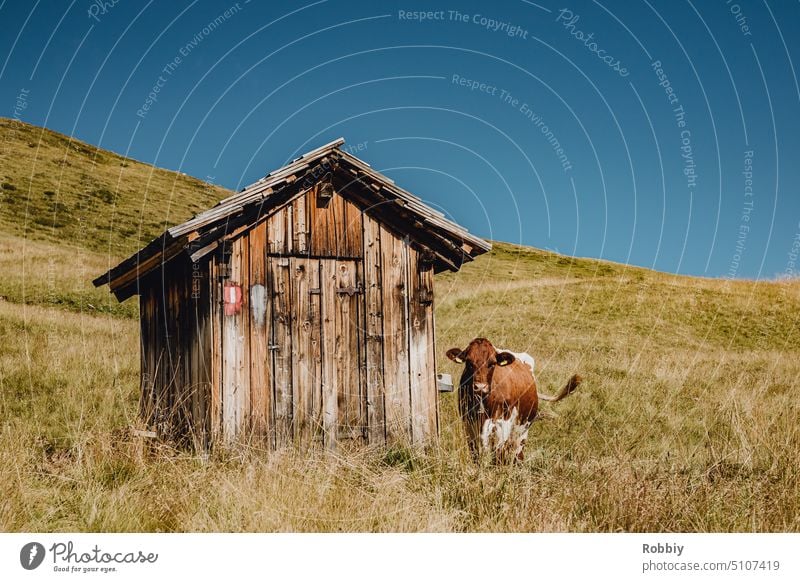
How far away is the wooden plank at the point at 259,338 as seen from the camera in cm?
670

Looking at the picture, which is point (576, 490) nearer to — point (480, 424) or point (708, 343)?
point (480, 424)

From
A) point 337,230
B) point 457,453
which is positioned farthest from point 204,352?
point 457,453

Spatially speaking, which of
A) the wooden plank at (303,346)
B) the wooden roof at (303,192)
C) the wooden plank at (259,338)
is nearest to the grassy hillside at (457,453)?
the wooden plank at (259,338)

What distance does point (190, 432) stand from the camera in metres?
6.80

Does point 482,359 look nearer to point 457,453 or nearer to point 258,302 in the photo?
point 457,453

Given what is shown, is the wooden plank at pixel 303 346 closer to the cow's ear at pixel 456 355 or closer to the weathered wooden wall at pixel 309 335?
the weathered wooden wall at pixel 309 335

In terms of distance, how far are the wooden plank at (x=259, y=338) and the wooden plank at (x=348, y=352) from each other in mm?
771

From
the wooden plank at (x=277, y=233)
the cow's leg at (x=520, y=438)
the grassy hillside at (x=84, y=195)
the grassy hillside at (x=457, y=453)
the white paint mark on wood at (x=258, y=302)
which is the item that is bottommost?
the cow's leg at (x=520, y=438)

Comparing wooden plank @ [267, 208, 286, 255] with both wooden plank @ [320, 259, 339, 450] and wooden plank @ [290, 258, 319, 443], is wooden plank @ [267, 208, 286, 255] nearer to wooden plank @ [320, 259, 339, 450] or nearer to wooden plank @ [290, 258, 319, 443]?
wooden plank @ [290, 258, 319, 443]

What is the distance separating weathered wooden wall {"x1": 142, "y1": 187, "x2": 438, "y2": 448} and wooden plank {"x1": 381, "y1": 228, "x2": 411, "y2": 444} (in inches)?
0.5

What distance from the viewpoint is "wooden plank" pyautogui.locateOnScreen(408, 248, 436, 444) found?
297 inches

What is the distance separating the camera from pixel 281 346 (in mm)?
6902

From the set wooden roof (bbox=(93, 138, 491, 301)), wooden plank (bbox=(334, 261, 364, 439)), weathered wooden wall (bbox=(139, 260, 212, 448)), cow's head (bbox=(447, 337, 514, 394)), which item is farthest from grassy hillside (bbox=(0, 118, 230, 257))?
cow's head (bbox=(447, 337, 514, 394))

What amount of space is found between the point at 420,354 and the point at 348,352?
2.89 ft
